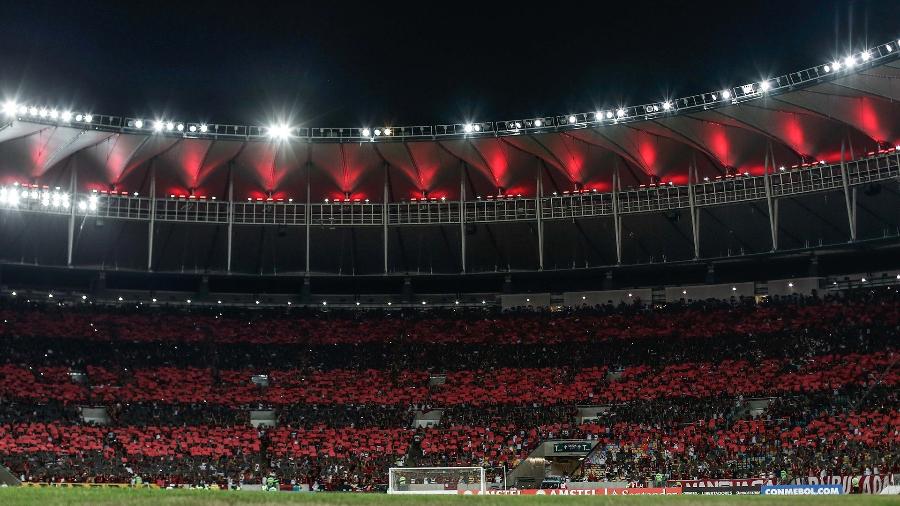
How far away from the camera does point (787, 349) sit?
1919 inches

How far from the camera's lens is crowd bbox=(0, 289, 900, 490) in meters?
40.3

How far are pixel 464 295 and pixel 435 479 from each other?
989 inches

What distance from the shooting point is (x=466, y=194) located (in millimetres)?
55906

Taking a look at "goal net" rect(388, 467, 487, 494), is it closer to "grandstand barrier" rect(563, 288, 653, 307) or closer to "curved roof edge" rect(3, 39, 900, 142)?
"curved roof edge" rect(3, 39, 900, 142)

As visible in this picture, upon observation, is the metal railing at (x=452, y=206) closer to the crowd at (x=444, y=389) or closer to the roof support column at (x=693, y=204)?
the roof support column at (x=693, y=204)

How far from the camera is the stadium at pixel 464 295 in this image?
136 ft

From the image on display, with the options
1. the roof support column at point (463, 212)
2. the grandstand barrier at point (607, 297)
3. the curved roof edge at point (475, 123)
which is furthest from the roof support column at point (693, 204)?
the roof support column at point (463, 212)

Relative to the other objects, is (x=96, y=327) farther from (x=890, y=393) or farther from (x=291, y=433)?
(x=890, y=393)

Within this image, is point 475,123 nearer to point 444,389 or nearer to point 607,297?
point 444,389

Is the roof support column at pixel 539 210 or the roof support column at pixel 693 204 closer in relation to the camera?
the roof support column at pixel 693 204

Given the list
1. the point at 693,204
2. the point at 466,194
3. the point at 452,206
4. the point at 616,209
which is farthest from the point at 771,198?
the point at 452,206

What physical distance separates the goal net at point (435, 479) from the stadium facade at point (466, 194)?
16.5 m

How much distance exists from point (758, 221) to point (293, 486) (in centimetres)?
3219

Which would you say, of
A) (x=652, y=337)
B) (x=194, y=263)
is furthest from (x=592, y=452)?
(x=194, y=263)
